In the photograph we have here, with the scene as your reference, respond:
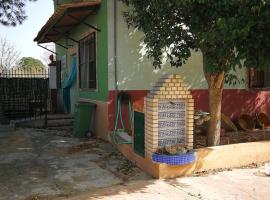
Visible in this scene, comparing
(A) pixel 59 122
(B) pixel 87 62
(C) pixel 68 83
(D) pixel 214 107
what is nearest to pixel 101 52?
(B) pixel 87 62

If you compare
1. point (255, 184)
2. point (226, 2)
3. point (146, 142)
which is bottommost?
point (255, 184)

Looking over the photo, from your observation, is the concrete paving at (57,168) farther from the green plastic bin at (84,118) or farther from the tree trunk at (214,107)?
the tree trunk at (214,107)

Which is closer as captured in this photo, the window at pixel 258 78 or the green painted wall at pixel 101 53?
the green painted wall at pixel 101 53

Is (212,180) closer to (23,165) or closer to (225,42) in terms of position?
(225,42)

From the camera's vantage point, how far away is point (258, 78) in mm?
10898

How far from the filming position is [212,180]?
618 cm

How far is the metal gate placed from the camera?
15.4m

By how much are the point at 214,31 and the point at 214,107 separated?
2.46 m

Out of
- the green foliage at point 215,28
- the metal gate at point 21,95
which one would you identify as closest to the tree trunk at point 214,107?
the green foliage at point 215,28

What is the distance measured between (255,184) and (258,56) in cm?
213

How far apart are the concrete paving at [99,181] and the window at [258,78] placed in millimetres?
4310

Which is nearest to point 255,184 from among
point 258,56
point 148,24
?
point 258,56

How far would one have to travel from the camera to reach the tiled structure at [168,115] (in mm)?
6340

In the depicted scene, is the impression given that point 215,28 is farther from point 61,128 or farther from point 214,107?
point 61,128
